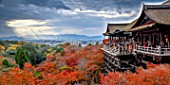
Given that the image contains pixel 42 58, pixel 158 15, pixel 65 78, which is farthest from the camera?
pixel 42 58

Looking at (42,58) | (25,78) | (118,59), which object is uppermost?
(118,59)

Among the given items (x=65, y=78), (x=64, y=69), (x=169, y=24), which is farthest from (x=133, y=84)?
(x=64, y=69)

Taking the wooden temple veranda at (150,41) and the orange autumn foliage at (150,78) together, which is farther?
the wooden temple veranda at (150,41)

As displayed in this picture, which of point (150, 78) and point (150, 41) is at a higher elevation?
point (150, 41)

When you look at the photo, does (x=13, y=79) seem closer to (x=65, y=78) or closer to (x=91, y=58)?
(x=65, y=78)

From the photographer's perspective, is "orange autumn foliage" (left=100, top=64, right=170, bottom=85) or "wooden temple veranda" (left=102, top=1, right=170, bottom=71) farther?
"wooden temple veranda" (left=102, top=1, right=170, bottom=71)

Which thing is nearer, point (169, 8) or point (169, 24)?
point (169, 24)

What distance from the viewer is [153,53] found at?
55.5 feet

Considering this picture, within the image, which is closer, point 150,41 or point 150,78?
point 150,78

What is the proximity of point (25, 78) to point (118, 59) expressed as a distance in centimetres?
1353

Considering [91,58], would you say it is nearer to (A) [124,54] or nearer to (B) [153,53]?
(A) [124,54]

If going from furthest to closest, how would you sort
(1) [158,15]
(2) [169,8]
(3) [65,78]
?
1. (3) [65,78]
2. (2) [169,8]
3. (1) [158,15]

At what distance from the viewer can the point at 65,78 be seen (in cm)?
2988

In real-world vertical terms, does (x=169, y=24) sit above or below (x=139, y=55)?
above
